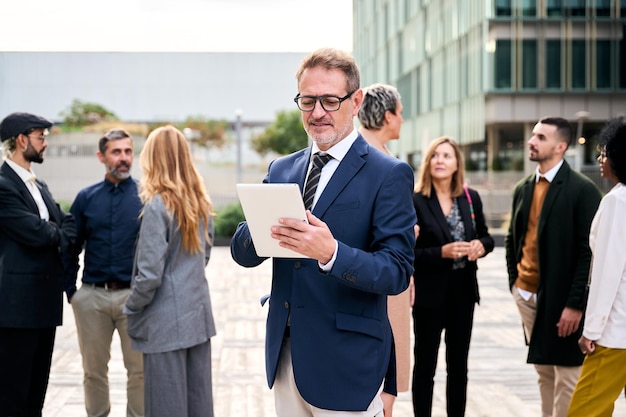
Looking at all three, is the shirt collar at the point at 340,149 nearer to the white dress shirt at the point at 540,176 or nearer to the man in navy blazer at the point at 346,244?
the man in navy blazer at the point at 346,244

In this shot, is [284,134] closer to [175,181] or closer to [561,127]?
[561,127]

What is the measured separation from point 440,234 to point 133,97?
85265 millimetres

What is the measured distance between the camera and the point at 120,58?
8594 cm

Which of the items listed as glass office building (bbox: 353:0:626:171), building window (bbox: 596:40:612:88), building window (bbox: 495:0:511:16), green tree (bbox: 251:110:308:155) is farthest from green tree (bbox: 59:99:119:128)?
building window (bbox: 596:40:612:88)

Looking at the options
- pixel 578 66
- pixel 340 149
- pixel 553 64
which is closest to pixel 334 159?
pixel 340 149

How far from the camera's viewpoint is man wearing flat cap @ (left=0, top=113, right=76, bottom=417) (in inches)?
170

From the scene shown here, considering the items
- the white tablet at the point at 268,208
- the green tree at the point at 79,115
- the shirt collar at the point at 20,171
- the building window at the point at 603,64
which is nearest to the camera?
the white tablet at the point at 268,208

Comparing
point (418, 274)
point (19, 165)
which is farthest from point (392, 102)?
point (19, 165)

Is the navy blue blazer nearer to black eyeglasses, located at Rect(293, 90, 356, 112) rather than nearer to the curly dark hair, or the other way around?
black eyeglasses, located at Rect(293, 90, 356, 112)

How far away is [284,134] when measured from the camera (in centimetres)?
8150

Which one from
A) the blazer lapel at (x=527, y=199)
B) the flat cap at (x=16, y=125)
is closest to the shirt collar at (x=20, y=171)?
the flat cap at (x=16, y=125)

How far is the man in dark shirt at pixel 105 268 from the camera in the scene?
4863 millimetres

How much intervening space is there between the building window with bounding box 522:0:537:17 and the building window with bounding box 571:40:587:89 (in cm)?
250

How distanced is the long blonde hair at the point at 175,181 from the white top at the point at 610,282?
2258 mm
